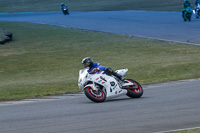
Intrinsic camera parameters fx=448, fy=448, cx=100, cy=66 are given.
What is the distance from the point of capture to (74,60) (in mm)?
21906

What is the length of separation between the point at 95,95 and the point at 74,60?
11019 mm

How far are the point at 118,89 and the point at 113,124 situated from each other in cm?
329

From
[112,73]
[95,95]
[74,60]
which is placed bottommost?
[74,60]

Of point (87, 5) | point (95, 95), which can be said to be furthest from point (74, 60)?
point (87, 5)

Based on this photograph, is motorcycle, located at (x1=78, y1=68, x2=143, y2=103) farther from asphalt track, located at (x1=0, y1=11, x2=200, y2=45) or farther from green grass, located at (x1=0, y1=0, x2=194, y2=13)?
green grass, located at (x1=0, y1=0, x2=194, y2=13)

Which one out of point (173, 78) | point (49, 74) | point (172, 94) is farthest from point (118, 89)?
point (49, 74)

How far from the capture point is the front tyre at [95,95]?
10.8m

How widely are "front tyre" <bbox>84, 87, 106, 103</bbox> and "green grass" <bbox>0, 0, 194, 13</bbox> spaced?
129ft

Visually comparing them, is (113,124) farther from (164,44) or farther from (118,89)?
(164,44)

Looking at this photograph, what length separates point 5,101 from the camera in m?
12.9

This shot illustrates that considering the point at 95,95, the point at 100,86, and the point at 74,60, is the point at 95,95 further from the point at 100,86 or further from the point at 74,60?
the point at 74,60

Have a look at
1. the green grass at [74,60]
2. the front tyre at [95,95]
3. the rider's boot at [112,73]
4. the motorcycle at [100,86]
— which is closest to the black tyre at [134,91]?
the motorcycle at [100,86]

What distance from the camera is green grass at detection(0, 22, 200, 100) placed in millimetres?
15711

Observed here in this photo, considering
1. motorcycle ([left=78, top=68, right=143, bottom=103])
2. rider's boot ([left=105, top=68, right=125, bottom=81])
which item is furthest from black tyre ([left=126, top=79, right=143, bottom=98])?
rider's boot ([left=105, top=68, right=125, bottom=81])
